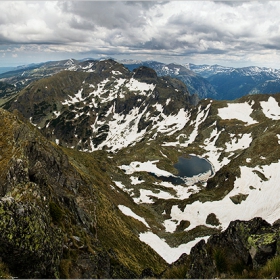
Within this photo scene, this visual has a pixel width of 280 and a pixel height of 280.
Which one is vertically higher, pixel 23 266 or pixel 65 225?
pixel 23 266

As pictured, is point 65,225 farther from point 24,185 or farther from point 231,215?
point 231,215

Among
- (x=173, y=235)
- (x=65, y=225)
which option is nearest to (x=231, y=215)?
(x=173, y=235)

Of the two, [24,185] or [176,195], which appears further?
[176,195]

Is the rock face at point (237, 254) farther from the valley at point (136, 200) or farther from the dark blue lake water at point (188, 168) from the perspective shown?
the dark blue lake water at point (188, 168)

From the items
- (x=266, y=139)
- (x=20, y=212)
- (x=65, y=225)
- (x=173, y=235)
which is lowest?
(x=173, y=235)

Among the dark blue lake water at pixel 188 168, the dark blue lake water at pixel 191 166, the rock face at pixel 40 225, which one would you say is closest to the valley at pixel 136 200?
the rock face at pixel 40 225

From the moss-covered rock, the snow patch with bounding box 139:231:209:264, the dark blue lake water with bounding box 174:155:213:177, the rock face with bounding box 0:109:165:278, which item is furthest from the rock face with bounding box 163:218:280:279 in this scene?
the dark blue lake water with bounding box 174:155:213:177

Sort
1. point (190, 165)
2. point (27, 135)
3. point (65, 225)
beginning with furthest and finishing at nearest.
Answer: point (190, 165), point (27, 135), point (65, 225)

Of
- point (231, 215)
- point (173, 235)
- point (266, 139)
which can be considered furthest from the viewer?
point (266, 139)
